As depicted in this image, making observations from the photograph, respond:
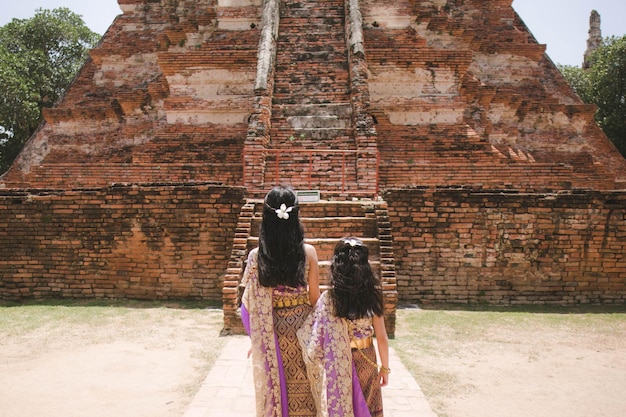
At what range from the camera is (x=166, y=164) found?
8320 mm

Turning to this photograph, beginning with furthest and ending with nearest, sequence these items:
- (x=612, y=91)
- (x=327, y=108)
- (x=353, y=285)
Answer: (x=612, y=91) → (x=327, y=108) → (x=353, y=285)

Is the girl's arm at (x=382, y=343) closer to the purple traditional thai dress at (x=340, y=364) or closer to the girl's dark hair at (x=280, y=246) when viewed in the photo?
the purple traditional thai dress at (x=340, y=364)

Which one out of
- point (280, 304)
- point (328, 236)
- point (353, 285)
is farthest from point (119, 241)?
point (353, 285)

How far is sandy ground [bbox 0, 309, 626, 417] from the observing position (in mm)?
3432

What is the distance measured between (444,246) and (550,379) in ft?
7.95

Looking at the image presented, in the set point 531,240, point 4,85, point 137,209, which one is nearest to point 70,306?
point 137,209

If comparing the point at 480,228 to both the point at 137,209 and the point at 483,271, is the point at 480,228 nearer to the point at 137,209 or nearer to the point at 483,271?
the point at 483,271

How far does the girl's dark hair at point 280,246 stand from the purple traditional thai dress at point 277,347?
0.10m

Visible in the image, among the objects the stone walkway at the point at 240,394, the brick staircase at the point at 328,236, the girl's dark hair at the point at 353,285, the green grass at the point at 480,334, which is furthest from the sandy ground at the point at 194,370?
the girl's dark hair at the point at 353,285

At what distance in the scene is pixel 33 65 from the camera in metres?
20.0

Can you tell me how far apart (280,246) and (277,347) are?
0.57m

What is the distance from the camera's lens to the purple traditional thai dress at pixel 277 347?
8.41 feet

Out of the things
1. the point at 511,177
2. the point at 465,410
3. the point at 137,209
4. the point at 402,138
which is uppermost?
the point at 402,138

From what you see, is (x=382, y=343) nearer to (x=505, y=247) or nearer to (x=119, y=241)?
(x=505, y=247)
